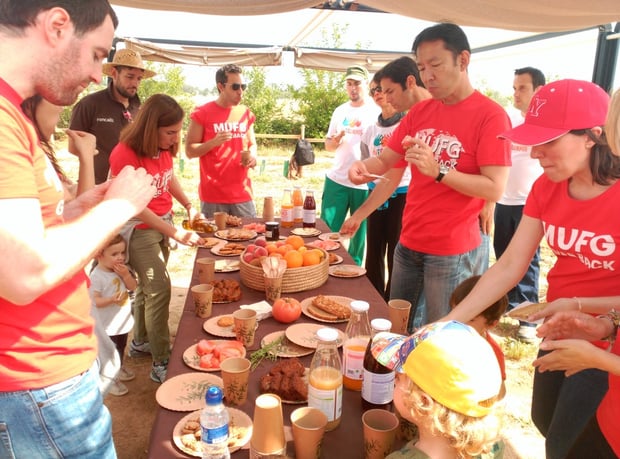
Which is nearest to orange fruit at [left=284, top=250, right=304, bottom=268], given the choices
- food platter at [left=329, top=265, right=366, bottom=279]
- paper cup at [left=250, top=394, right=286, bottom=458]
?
food platter at [left=329, top=265, right=366, bottom=279]

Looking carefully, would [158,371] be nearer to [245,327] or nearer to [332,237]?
[332,237]

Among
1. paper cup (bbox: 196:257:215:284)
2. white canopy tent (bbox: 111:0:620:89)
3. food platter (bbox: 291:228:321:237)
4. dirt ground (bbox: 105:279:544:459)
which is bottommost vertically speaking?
dirt ground (bbox: 105:279:544:459)

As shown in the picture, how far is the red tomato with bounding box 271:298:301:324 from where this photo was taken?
2100mm

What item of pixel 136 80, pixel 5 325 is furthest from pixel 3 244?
pixel 136 80

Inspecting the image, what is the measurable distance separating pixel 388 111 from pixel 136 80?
8.07ft

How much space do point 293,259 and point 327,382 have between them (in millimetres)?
1167

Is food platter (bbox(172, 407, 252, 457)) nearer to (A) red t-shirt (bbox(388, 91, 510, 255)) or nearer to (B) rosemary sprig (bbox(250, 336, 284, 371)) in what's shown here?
(B) rosemary sprig (bbox(250, 336, 284, 371))

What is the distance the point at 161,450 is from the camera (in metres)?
1.33

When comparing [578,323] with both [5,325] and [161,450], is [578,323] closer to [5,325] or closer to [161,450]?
[161,450]

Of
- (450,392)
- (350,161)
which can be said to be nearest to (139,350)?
(350,161)

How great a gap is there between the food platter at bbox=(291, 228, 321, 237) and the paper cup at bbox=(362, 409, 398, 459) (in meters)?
2.29

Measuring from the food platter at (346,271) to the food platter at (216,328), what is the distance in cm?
87

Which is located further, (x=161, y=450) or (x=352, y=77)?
(x=352, y=77)

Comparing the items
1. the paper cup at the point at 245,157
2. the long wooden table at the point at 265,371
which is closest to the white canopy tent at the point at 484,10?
the paper cup at the point at 245,157
